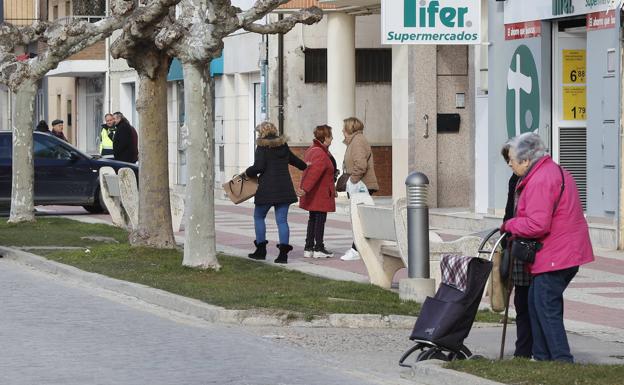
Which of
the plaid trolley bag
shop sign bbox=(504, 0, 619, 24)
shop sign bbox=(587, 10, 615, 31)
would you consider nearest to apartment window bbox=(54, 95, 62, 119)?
shop sign bbox=(504, 0, 619, 24)

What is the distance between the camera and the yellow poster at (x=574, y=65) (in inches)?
934

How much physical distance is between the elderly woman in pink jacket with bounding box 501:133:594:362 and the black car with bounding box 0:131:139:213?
20.8 m

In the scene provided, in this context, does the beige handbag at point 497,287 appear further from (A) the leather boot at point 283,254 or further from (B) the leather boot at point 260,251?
(B) the leather boot at point 260,251

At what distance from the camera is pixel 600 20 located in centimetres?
2195

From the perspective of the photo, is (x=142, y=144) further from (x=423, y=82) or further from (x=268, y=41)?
(x=268, y=41)

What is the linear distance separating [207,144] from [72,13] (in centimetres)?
3970

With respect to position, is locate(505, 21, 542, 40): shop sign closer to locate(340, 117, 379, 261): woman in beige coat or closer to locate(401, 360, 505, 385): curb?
locate(340, 117, 379, 261): woman in beige coat

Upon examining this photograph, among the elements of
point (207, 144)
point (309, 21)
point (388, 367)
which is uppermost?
point (309, 21)

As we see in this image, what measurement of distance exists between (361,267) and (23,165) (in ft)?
32.4

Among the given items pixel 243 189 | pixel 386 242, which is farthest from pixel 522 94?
pixel 386 242

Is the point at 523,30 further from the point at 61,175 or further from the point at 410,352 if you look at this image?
the point at 410,352

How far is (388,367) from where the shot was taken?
37.8 feet

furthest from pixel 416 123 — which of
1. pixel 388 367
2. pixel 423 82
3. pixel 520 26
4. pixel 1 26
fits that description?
pixel 388 367

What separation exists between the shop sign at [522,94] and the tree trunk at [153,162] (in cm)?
619
